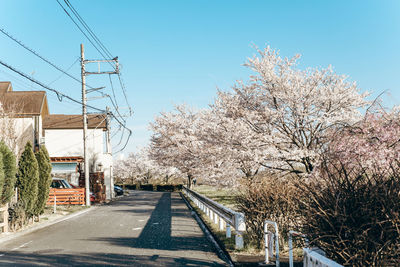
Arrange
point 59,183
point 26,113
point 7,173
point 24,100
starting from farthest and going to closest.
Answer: point 24,100, point 26,113, point 59,183, point 7,173

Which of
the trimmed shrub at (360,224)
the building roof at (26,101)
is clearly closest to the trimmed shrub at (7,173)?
the trimmed shrub at (360,224)

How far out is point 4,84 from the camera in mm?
39906

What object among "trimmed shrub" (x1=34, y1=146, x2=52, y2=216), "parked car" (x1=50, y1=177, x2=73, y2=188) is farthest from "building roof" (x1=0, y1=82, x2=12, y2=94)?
"trimmed shrub" (x1=34, y1=146, x2=52, y2=216)

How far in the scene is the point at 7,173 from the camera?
46.6ft

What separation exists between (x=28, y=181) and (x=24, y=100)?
22929 millimetres

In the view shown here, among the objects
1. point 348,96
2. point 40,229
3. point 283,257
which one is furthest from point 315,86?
point 40,229

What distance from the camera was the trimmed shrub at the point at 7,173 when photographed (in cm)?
1397

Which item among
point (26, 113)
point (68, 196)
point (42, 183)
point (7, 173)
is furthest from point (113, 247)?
point (26, 113)

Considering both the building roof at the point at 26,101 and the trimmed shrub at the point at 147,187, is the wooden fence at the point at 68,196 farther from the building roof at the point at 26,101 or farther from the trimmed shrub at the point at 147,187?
the trimmed shrub at the point at 147,187

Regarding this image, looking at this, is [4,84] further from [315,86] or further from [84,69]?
[315,86]

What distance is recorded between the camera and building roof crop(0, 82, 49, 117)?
117ft

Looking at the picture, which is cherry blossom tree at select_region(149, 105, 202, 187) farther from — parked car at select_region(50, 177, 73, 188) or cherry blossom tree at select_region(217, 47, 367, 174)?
cherry blossom tree at select_region(217, 47, 367, 174)

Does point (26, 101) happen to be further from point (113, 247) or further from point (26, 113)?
point (113, 247)

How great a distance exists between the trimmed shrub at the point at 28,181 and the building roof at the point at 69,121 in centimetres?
2286
